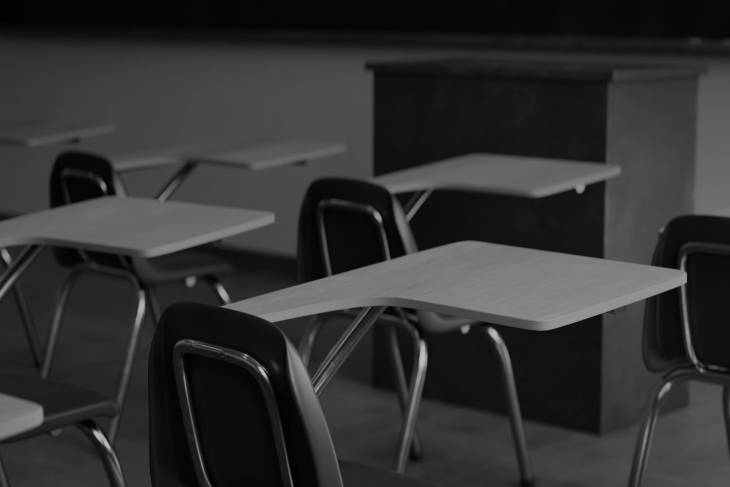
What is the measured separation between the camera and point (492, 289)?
6.80ft

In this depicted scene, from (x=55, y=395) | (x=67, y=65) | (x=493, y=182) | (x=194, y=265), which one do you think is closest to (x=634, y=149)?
(x=493, y=182)

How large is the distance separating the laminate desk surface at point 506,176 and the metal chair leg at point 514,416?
39 centimetres

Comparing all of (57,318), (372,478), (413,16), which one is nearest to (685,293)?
(372,478)

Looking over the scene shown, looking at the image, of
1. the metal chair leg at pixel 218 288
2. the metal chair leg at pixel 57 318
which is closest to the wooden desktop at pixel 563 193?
the metal chair leg at pixel 218 288

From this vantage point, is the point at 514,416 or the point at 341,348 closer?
the point at 341,348

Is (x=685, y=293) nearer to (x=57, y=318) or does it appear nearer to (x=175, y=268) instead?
(x=175, y=268)

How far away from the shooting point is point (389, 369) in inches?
158

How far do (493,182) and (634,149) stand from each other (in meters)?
0.62

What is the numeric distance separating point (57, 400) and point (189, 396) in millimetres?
678

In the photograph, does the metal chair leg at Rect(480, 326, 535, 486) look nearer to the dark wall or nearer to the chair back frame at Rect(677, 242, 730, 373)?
the chair back frame at Rect(677, 242, 730, 373)

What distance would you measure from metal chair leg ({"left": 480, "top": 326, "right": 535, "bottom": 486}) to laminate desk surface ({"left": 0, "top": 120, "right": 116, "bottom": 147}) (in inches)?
92.9

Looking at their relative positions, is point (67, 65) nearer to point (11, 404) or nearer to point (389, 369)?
point (389, 369)

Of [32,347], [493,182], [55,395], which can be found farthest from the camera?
[32,347]

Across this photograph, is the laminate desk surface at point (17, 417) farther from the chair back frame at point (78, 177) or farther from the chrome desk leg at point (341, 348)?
the chair back frame at point (78, 177)
